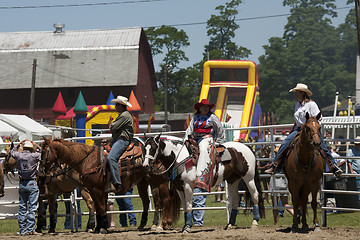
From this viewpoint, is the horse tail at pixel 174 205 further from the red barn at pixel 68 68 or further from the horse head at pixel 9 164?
the red barn at pixel 68 68

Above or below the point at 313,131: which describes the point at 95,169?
below

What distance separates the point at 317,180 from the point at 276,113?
91696 mm

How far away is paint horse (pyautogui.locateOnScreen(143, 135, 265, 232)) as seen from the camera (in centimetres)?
1265

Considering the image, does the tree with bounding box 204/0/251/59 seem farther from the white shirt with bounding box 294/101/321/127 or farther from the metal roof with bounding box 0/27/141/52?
the white shirt with bounding box 294/101/321/127

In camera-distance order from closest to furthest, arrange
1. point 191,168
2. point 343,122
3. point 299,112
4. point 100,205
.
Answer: point 299,112, point 191,168, point 343,122, point 100,205

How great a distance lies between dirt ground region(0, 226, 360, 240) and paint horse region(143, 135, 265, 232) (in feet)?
1.32

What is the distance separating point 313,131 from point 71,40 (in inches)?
2291

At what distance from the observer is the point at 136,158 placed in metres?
13.5

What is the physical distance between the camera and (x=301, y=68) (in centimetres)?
11356

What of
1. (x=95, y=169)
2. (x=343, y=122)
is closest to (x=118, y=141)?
(x=95, y=169)

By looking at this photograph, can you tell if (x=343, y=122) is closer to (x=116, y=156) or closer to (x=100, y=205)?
(x=116, y=156)

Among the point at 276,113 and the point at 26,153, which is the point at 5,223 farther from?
the point at 276,113

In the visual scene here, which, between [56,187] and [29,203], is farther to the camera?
[56,187]

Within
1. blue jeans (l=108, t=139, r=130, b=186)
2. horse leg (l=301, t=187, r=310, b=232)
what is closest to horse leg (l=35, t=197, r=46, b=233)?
blue jeans (l=108, t=139, r=130, b=186)
